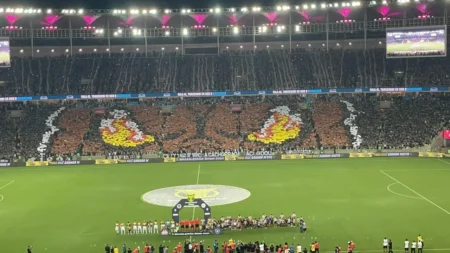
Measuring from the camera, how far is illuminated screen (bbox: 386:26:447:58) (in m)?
64.2

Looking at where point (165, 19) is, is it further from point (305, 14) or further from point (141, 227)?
point (141, 227)

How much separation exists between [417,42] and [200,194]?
3962 cm

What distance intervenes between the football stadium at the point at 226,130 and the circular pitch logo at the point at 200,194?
1.05 feet

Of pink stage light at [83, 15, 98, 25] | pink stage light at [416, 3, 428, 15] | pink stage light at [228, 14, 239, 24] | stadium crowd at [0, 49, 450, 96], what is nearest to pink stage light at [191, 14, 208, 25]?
pink stage light at [228, 14, 239, 24]

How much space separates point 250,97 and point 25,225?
5048 centimetres

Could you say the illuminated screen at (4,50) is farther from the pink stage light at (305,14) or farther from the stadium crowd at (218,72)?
the pink stage light at (305,14)

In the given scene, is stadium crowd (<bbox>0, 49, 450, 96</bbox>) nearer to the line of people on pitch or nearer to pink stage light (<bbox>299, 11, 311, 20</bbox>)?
pink stage light (<bbox>299, 11, 311, 20</bbox>)

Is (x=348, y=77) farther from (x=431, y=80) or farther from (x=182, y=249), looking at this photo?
(x=182, y=249)

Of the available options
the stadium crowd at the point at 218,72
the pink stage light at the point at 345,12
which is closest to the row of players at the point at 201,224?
the stadium crowd at the point at 218,72

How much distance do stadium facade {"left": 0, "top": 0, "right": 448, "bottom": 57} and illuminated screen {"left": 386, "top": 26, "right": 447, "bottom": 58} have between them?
48.8 ft

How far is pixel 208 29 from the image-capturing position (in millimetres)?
88000

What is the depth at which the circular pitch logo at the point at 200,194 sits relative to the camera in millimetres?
39688

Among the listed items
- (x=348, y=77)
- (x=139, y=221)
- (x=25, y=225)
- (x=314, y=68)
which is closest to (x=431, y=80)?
(x=348, y=77)

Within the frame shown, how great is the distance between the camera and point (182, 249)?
28203mm
